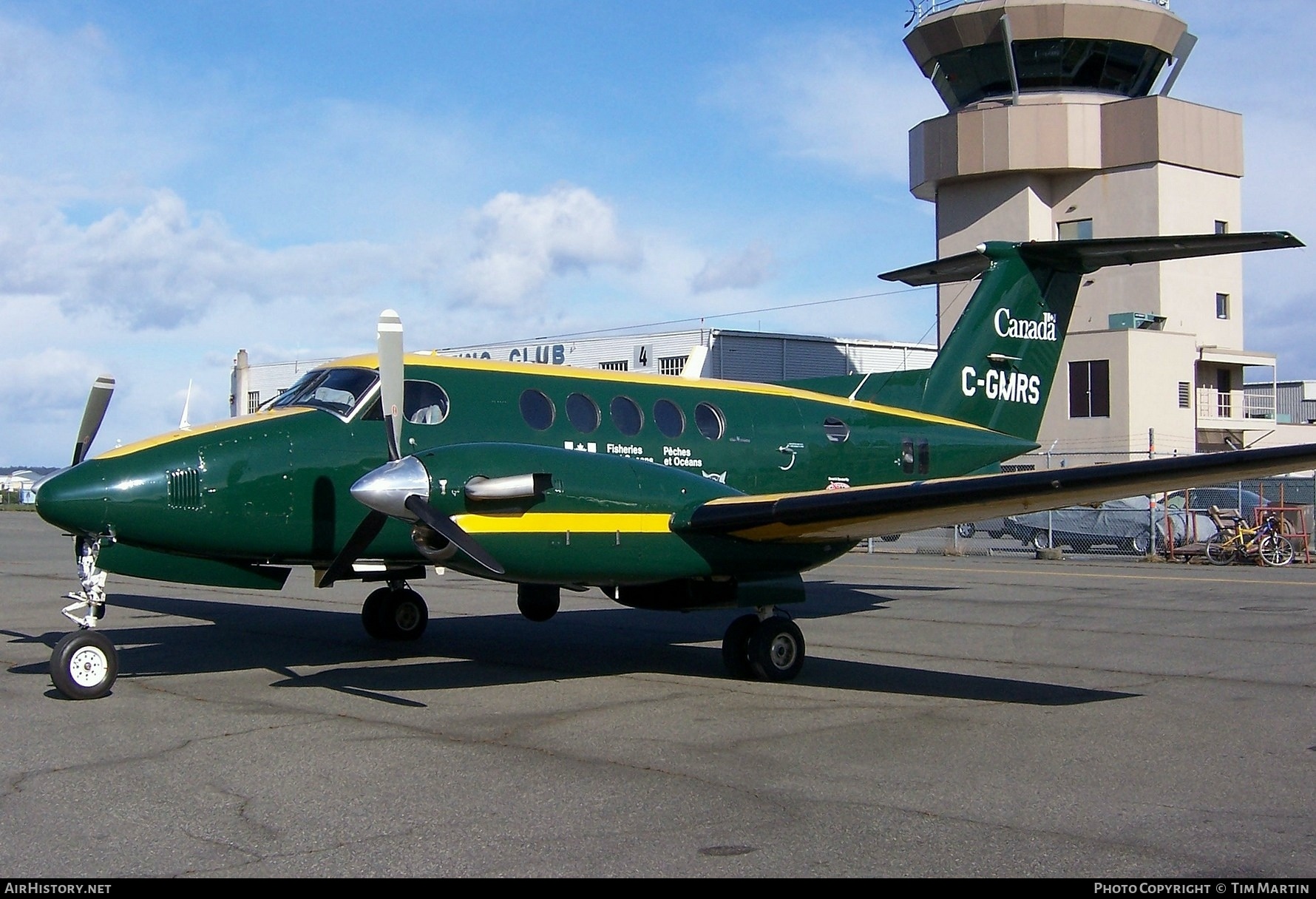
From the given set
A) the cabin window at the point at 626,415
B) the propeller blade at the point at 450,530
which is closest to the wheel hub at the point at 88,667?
the propeller blade at the point at 450,530

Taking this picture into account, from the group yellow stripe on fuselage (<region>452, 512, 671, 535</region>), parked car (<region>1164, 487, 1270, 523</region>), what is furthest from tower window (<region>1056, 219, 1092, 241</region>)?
yellow stripe on fuselage (<region>452, 512, 671, 535</region>)

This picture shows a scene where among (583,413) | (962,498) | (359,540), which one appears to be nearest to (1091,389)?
(583,413)

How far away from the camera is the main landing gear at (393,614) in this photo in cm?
1302

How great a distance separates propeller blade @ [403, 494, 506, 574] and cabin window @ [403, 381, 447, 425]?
1995 millimetres

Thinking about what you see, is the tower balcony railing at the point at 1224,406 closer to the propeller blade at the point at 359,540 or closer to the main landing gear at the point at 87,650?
the propeller blade at the point at 359,540

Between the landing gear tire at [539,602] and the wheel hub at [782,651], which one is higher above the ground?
the landing gear tire at [539,602]

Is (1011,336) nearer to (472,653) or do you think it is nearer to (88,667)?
(472,653)

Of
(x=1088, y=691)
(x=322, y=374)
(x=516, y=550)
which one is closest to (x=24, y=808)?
(x=516, y=550)

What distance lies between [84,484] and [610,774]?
491cm

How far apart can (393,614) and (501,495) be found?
4.63 metres

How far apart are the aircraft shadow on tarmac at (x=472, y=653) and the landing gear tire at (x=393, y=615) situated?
14 cm

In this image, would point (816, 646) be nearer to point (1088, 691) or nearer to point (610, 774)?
point (1088, 691)

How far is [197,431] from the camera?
995 centimetres

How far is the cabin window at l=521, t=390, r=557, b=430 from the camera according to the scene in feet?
37.1
